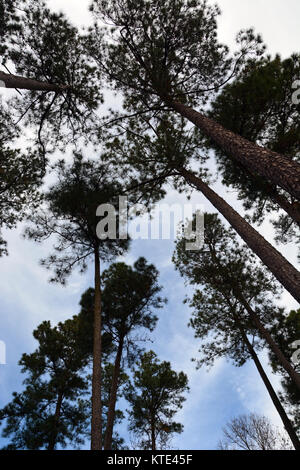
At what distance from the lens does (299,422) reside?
923cm

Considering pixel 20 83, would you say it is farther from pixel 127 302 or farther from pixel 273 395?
pixel 273 395

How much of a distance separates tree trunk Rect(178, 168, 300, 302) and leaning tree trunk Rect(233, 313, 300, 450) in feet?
16.9

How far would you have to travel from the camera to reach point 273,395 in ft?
23.4

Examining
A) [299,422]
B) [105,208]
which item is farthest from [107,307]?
[299,422]

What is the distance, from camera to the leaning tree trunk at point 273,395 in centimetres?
647

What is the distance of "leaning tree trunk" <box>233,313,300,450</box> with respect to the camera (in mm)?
6473

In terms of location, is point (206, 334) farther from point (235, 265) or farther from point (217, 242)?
point (217, 242)

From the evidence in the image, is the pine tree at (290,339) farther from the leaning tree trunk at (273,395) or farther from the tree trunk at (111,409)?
the tree trunk at (111,409)

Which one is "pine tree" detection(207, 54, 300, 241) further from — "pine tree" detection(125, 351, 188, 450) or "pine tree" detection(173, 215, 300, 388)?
"pine tree" detection(125, 351, 188, 450)

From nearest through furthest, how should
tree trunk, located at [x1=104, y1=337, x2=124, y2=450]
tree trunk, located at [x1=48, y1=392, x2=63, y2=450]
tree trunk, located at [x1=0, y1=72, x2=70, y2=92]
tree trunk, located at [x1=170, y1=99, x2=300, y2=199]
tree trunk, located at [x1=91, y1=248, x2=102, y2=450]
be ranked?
tree trunk, located at [x1=170, y1=99, x2=300, y2=199] → tree trunk, located at [x1=91, y1=248, x2=102, y2=450] → tree trunk, located at [x1=0, y1=72, x2=70, y2=92] → tree trunk, located at [x1=104, y1=337, x2=124, y2=450] → tree trunk, located at [x1=48, y1=392, x2=63, y2=450]

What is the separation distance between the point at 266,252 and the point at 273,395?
577 cm

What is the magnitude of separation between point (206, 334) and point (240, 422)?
19.1 ft

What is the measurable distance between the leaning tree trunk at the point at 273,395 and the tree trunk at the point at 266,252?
5.14 m

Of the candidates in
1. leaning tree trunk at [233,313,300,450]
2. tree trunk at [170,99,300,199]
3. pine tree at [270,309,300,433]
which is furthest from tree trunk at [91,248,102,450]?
pine tree at [270,309,300,433]
